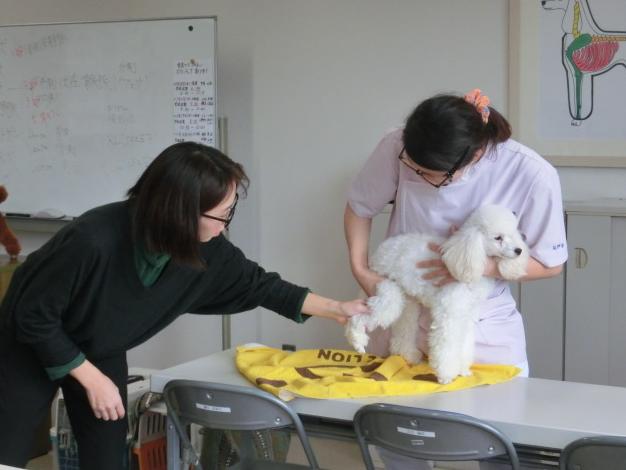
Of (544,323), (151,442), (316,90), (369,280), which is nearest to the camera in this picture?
(369,280)

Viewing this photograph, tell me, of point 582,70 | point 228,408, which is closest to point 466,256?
point 228,408

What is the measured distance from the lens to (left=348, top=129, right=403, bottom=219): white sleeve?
246cm

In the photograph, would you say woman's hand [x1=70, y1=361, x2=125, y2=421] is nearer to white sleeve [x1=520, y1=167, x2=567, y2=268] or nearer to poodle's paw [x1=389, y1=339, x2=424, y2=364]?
poodle's paw [x1=389, y1=339, x2=424, y2=364]

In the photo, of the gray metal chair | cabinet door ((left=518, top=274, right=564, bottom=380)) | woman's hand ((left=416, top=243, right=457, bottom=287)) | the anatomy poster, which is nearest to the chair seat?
the gray metal chair

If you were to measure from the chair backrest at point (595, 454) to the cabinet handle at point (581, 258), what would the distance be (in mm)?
1689

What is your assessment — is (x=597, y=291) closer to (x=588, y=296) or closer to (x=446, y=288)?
(x=588, y=296)

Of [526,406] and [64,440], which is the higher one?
[526,406]

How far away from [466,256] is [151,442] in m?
1.27

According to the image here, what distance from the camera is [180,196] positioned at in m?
1.94

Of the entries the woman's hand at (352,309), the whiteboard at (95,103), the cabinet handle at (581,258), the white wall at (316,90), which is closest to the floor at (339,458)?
the white wall at (316,90)

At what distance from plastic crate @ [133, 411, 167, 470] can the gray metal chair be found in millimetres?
490

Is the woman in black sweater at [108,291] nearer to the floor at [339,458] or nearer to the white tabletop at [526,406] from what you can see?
the white tabletop at [526,406]

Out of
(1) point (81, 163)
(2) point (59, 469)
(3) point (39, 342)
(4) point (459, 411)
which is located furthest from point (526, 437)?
(1) point (81, 163)

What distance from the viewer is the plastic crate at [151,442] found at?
275 cm
